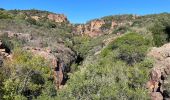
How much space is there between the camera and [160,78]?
125 ft

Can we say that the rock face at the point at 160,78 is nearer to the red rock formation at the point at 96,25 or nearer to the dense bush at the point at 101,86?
the dense bush at the point at 101,86

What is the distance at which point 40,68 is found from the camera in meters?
31.7

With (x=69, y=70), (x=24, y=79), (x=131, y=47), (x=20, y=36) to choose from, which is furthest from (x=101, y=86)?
(x=131, y=47)

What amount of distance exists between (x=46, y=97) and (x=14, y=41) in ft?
76.9

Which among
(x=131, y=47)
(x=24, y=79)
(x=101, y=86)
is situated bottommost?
(x=101, y=86)

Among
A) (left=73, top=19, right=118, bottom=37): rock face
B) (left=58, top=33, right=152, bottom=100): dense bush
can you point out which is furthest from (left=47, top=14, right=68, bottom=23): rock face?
(left=58, top=33, right=152, bottom=100): dense bush

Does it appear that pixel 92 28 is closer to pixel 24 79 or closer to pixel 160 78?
pixel 160 78

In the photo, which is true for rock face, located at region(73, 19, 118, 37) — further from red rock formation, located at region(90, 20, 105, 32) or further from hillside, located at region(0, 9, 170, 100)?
hillside, located at region(0, 9, 170, 100)

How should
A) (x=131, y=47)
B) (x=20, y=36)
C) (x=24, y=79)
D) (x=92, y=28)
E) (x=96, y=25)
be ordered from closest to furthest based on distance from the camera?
(x=24, y=79) < (x=20, y=36) < (x=131, y=47) < (x=96, y=25) < (x=92, y=28)

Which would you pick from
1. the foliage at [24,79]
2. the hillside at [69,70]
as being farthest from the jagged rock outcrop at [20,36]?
the foliage at [24,79]

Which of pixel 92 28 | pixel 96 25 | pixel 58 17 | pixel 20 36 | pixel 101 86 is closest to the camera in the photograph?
pixel 101 86

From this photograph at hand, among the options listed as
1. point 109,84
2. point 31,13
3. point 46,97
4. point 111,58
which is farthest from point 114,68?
point 31,13

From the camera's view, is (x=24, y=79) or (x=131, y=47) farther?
(x=131, y=47)

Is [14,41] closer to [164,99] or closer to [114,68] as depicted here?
[114,68]
